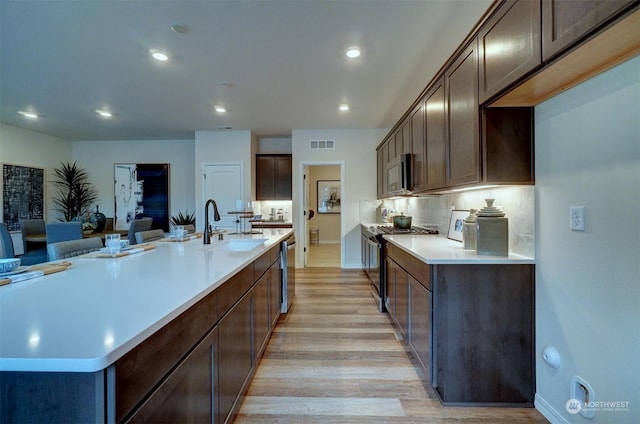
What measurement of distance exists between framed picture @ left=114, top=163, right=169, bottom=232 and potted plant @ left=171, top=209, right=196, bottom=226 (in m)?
0.27

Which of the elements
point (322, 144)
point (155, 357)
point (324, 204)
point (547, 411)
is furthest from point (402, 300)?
point (324, 204)

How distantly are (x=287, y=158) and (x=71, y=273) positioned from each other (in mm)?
4939

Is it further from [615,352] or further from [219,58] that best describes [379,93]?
[615,352]

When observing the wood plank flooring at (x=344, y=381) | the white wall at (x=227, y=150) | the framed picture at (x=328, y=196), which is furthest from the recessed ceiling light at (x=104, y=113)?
the framed picture at (x=328, y=196)

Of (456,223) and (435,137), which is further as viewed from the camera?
(456,223)

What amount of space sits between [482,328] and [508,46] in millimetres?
1593

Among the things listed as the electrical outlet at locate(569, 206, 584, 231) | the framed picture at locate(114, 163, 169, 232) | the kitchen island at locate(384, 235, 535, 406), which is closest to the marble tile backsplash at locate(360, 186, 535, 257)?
the kitchen island at locate(384, 235, 535, 406)

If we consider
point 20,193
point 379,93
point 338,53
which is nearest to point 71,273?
point 338,53

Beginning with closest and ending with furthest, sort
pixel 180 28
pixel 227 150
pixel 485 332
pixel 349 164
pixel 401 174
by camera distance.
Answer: pixel 485 332
pixel 180 28
pixel 401 174
pixel 349 164
pixel 227 150

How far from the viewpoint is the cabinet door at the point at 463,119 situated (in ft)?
5.94

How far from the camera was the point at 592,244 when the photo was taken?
A: 1366mm

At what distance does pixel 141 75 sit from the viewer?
3.33 m

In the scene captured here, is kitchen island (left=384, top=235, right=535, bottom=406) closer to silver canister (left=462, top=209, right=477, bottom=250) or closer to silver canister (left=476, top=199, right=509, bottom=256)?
silver canister (left=476, top=199, right=509, bottom=256)

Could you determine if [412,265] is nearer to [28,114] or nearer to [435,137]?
[435,137]
